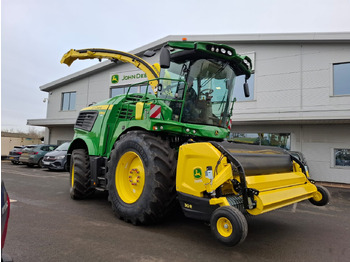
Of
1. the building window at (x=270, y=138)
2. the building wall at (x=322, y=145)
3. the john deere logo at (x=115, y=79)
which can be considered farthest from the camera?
the john deere logo at (x=115, y=79)

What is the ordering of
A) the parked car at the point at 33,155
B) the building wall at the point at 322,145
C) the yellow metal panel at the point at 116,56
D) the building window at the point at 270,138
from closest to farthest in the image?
the yellow metal panel at the point at 116,56, the building wall at the point at 322,145, the building window at the point at 270,138, the parked car at the point at 33,155

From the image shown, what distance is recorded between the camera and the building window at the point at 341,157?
11657 mm

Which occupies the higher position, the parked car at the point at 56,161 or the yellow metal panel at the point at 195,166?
the yellow metal panel at the point at 195,166

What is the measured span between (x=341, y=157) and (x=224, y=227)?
11124 mm

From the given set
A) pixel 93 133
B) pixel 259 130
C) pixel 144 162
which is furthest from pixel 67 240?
pixel 259 130

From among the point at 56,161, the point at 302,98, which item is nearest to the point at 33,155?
the point at 56,161

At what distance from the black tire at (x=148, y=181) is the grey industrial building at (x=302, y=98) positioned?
6.20 meters

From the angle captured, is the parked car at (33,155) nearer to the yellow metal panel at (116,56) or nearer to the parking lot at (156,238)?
the yellow metal panel at (116,56)

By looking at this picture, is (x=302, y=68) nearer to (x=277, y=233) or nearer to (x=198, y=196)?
(x=277, y=233)

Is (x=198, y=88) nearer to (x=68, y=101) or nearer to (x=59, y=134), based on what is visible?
(x=68, y=101)

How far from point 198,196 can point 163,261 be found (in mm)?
903

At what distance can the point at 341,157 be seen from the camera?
1180cm

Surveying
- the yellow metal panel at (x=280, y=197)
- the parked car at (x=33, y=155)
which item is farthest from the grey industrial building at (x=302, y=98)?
the parked car at (x=33, y=155)

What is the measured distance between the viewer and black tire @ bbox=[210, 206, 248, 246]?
2795mm
